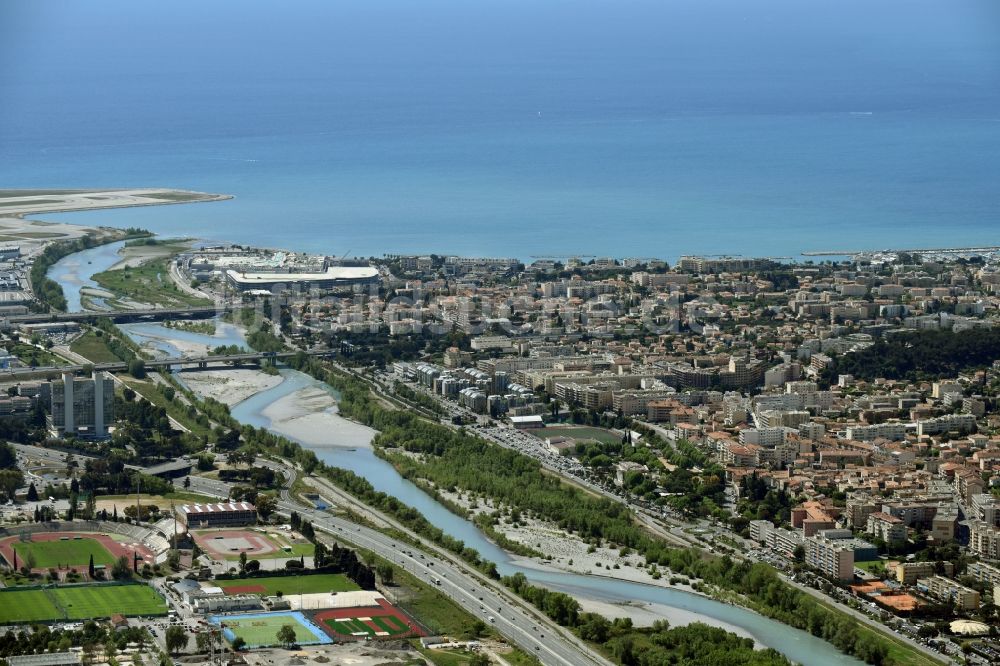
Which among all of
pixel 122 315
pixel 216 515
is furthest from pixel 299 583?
pixel 122 315

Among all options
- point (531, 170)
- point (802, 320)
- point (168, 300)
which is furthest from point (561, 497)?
point (531, 170)

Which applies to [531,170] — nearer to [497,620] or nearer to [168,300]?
[168,300]

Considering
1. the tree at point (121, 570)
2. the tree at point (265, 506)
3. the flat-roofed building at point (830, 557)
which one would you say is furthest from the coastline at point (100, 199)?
the flat-roofed building at point (830, 557)

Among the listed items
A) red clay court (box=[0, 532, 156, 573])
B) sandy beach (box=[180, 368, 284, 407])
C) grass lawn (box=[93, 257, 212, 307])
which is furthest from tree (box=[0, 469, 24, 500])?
grass lawn (box=[93, 257, 212, 307])

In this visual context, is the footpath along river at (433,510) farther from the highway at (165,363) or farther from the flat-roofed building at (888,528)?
the flat-roofed building at (888,528)

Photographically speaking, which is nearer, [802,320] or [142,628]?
[142,628]
